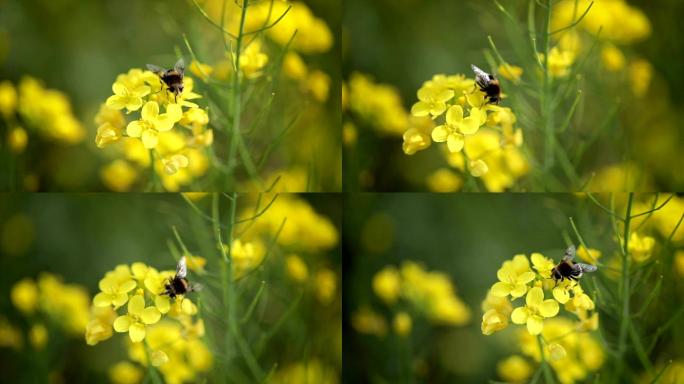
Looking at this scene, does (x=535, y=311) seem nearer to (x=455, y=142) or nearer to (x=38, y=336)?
(x=455, y=142)

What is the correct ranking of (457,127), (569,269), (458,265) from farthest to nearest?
(458,265) → (457,127) → (569,269)

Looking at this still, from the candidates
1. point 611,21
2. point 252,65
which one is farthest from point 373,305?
point 611,21

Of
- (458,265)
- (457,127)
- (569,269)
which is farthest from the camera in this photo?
(458,265)

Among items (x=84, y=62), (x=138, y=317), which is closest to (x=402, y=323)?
(x=138, y=317)

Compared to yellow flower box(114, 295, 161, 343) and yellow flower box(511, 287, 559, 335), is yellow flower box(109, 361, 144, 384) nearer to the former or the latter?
yellow flower box(114, 295, 161, 343)

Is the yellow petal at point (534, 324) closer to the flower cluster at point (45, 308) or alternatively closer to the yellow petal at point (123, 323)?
the yellow petal at point (123, 323)

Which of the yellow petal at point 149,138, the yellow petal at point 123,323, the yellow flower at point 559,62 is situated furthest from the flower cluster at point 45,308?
the yellow flower at point 559,62
